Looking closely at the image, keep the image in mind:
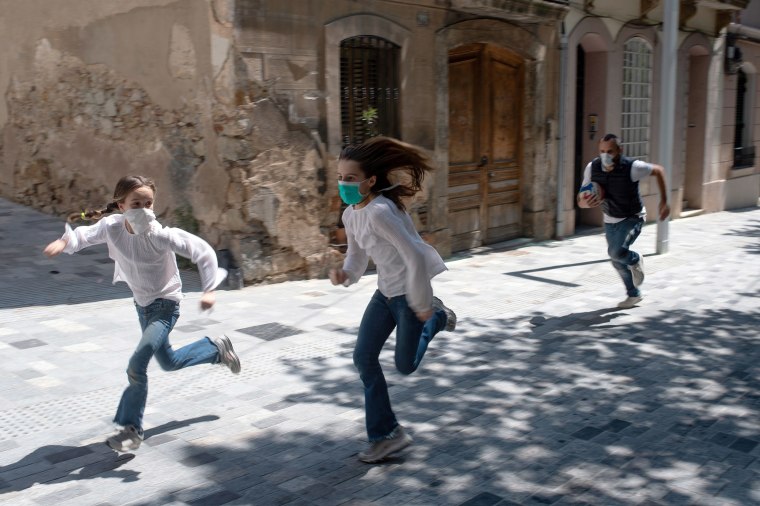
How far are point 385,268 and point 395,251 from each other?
0.33 feet

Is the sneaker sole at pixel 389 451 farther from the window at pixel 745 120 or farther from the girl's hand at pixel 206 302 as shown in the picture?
the window at pixel 745 120

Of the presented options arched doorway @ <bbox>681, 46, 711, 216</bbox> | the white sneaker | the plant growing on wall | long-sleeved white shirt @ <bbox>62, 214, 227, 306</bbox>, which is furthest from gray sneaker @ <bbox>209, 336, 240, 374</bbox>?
arched doorway @ <bbox>681, 46, 711, 216</bbox>

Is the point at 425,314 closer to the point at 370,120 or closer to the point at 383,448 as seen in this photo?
the point at 383,448

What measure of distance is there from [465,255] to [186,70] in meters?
4.39

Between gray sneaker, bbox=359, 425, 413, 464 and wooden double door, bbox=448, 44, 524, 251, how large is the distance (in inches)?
270

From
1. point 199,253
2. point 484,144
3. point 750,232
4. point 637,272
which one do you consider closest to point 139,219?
point 199,253

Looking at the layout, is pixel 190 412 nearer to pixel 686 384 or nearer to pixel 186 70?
pixel 686 384

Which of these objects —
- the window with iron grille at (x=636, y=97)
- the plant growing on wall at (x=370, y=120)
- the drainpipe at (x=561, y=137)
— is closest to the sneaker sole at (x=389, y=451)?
the plant growing on wall at (x=370, y=120)

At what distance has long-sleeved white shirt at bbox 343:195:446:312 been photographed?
3809mm

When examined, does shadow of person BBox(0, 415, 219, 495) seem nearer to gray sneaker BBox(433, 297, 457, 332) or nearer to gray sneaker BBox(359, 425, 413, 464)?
gray sneaker BBox(359, 425, 413, 464)

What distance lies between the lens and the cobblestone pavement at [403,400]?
379cm

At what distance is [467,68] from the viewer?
36.1ft

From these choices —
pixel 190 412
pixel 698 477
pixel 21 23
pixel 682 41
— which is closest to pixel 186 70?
pixel 21 23

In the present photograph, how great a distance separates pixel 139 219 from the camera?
4.03m
